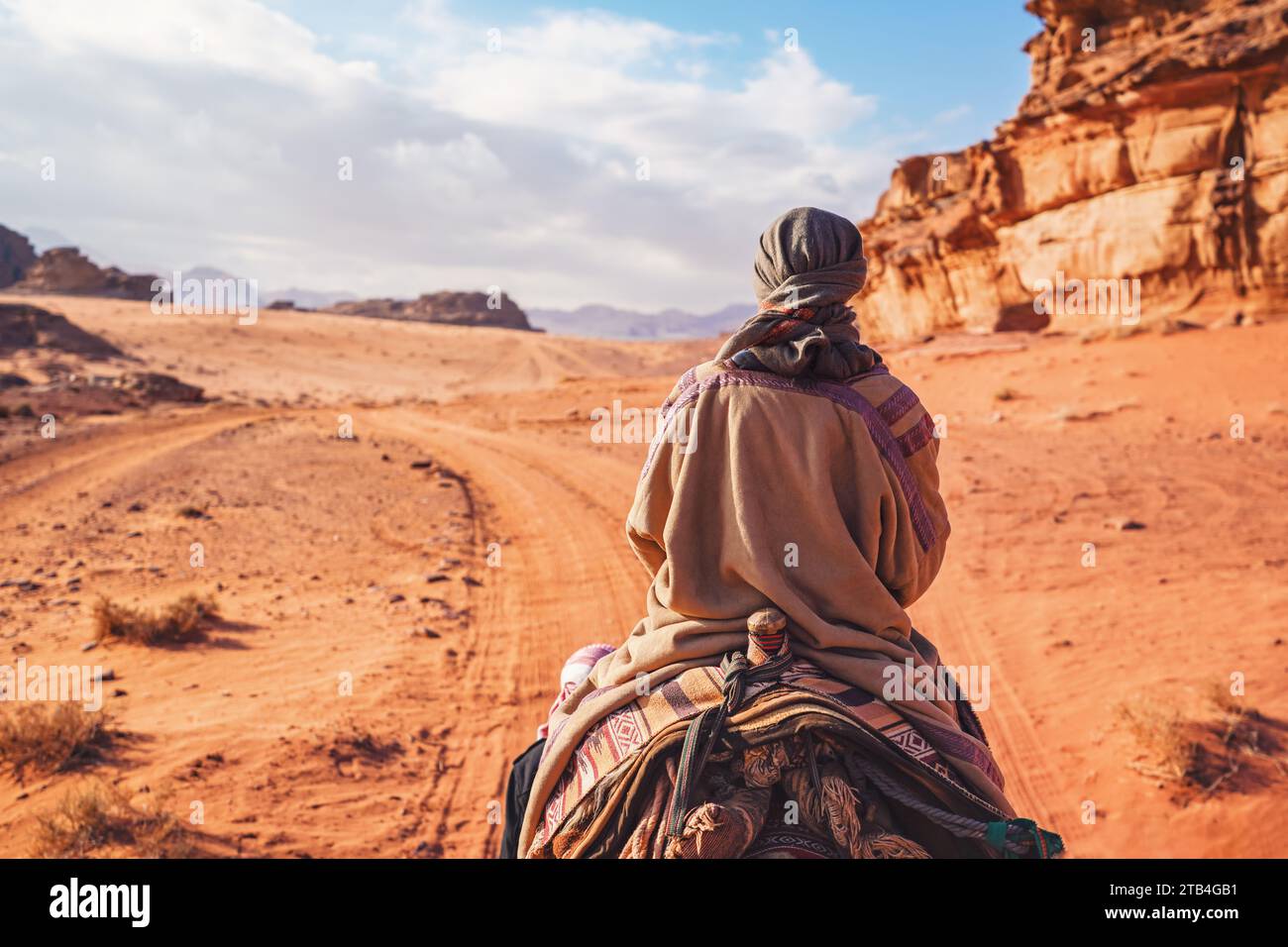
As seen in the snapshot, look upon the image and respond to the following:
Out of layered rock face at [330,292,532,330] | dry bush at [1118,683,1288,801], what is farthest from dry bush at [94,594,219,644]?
layered rock face at [330,292,532,330]

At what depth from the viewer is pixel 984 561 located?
843cm

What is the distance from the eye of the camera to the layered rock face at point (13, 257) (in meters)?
71.5

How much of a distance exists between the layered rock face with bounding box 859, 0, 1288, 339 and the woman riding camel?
64.6 feet

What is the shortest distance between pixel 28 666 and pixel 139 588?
6.17 feet

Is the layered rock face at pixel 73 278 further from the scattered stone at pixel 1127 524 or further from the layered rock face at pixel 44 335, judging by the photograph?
the scattered stone at pixel 1127 524

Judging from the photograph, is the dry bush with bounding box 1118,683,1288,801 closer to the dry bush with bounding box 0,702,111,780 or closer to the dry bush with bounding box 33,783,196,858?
the dry bush with bounding box 33,783,196,858

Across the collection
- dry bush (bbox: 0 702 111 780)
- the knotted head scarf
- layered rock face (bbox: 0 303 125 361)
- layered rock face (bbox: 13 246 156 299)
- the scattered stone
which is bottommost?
dry bush (bbox: 0 702 111 780)

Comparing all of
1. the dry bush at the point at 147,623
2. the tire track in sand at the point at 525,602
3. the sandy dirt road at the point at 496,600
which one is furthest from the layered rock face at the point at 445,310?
the dry bush at the point at 147,623

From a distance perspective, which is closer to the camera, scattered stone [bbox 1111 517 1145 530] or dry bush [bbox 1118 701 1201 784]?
dry bush [bbox 1118 701 1201 784]

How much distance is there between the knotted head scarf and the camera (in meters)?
2.35

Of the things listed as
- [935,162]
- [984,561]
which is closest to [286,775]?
[984,561]

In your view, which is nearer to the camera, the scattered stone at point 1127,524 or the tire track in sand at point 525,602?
the tire track in sand at point 525,602

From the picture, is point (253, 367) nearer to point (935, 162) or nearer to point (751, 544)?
point (935, 162)

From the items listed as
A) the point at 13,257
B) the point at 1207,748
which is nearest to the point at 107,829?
the point at 1207,748
